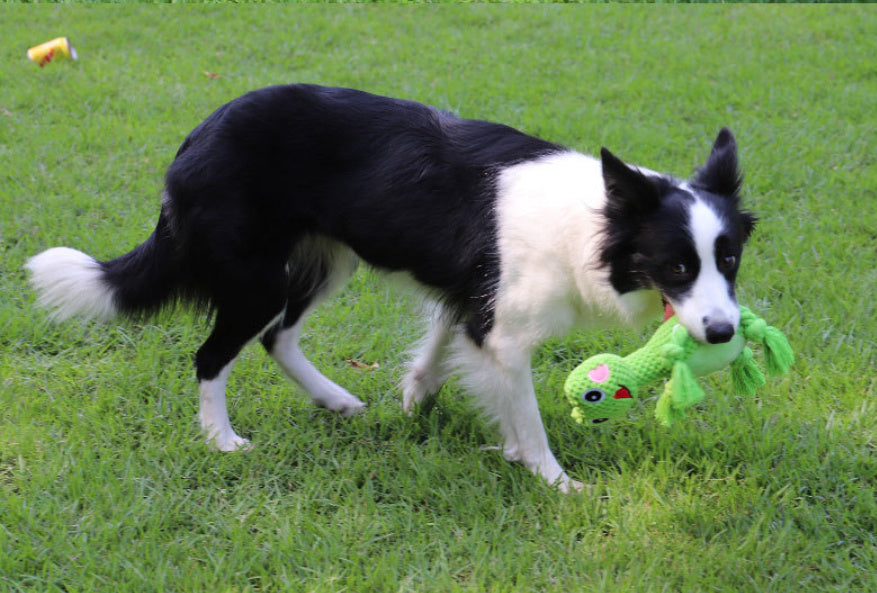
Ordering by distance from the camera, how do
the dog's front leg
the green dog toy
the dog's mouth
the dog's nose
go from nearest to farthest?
the dog's nose
the green dog toy
the dog's mouth
the dog's front leg

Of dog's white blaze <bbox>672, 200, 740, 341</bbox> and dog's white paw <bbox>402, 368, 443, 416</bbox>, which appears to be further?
dog's white paw <bbox>402, 368, 443, 416</bbox>

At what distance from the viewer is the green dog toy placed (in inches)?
104

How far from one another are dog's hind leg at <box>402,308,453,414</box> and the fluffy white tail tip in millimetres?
1210

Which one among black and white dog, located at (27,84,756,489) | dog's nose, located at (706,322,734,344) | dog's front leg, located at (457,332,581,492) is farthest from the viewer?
dog's front leg, located at (457,332,581,492)

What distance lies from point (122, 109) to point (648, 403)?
4643mm

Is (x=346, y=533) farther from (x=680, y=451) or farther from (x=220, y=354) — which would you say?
(x=680, y=451)

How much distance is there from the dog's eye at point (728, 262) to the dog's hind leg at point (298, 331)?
1.52 metres

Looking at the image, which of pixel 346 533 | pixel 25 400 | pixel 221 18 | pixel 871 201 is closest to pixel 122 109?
pixel 221 18

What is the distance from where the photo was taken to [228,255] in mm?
3213

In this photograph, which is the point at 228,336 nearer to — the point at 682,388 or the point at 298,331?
the point at 298,331

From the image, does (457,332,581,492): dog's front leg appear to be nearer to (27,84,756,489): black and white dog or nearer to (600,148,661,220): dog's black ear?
(27,84,756,489): black and white dog

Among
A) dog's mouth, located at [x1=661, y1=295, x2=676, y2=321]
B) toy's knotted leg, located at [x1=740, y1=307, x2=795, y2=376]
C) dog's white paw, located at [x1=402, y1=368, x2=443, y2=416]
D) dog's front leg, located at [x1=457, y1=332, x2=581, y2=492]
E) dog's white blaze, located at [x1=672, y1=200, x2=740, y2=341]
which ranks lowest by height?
dog's white paw, located at [x1=402, y1=368, x2=443, y2=416]

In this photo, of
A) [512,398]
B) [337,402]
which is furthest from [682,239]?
[337,402]

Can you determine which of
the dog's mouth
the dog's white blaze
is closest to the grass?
the dog's mouth
